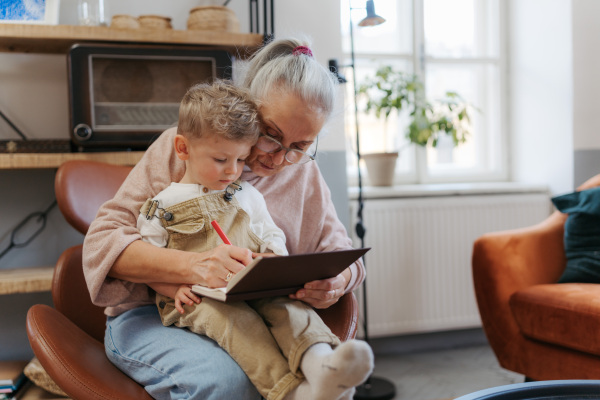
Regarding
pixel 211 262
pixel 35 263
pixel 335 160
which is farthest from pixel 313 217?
pixel 35 263

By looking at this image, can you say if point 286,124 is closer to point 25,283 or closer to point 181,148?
point 181,148

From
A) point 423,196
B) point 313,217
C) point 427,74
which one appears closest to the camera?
point 313,217

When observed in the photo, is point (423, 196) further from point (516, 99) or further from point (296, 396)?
point (296, 396)

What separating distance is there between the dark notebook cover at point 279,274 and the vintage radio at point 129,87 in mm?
1093

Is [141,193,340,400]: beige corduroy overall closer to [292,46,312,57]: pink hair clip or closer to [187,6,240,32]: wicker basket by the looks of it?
[292,46,312,57]: pink hair clip

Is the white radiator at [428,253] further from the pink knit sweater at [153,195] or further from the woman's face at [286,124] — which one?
the woman's face at [286,124]

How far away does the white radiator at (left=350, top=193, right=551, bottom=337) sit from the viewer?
9.29 feet

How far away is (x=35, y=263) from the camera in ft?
7.65

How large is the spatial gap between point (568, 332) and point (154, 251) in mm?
1392

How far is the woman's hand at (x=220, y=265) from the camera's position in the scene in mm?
1095

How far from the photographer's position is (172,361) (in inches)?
43.5

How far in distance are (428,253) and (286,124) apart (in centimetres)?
181

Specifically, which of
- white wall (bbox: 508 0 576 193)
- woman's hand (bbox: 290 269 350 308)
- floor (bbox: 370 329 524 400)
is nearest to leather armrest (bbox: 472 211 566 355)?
floor (bbox: 370 329 524 400)

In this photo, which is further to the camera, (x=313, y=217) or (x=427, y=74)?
(x=427, y=74)
